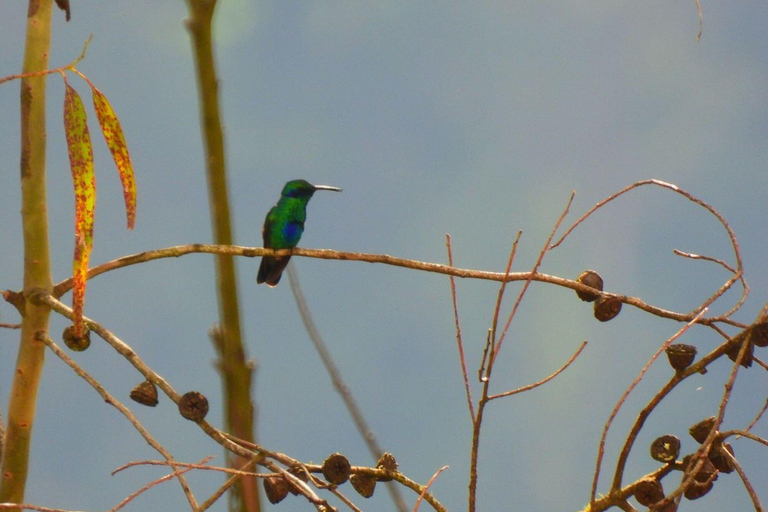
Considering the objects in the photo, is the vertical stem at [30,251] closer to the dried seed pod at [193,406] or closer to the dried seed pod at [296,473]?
the dried seed pod at [193,406]

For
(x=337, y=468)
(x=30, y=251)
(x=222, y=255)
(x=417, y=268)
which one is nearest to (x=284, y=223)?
(x=30, y=251)

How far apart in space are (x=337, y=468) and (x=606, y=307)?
650 mm

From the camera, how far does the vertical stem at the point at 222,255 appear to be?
66 cm

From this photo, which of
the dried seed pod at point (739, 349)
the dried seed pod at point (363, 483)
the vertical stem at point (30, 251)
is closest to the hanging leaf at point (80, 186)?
the vertical stem at point (30, 251)

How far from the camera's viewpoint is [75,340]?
4.93ft

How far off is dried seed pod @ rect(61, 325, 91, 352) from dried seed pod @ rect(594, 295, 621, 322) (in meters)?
0.93

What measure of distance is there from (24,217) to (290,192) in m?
2.73

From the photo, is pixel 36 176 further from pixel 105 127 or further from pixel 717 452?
pixel 717 452

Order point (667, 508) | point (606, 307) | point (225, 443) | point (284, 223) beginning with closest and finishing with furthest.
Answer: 1. point (225, 443)
2. point (667, 508)
3. point (606, 307)
4. point (284, 223)

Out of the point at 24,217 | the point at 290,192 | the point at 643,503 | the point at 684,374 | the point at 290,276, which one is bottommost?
the point at 643,503

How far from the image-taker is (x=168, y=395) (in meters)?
1.32

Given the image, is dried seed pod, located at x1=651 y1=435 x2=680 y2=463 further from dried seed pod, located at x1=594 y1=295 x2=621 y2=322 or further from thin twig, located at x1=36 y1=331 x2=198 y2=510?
thin twig, located at x1=36 y1=331 x2=198 y2=510

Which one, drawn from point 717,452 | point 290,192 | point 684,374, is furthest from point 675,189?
→ point 290,192

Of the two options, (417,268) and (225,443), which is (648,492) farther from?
(225,443)
